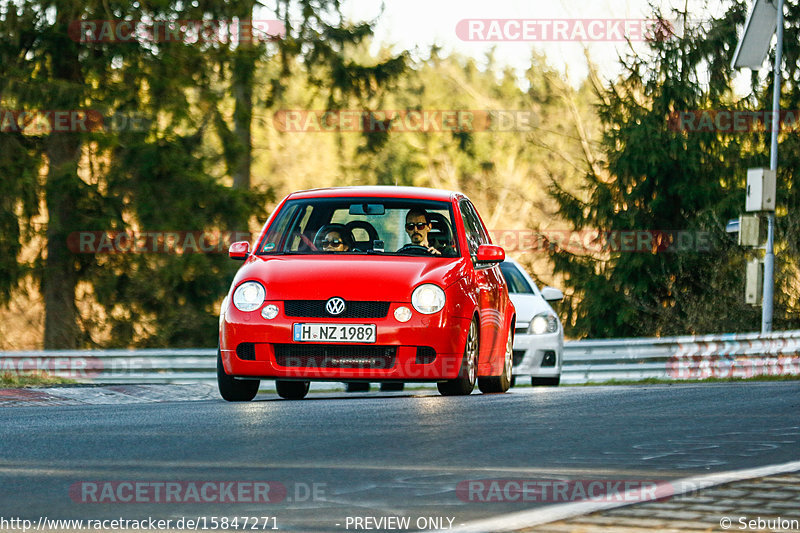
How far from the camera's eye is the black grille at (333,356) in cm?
1094

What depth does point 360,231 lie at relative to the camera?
39.9ft

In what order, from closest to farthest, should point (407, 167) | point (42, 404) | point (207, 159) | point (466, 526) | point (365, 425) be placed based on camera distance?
point (466, 526), point (365, 425), point (42, 404), point (207, 159), point (407, 167)

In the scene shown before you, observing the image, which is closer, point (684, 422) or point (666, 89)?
point (684, 422)

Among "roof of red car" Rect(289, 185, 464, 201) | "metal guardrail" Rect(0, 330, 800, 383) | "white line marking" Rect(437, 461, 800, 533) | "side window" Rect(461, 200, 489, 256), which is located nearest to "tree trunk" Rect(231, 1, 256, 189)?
"metal guardrail" Rect(0, 330, 800, 383)

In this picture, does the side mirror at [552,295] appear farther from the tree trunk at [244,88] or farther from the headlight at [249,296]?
the tree trunk at [244,88]

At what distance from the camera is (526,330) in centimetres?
1802

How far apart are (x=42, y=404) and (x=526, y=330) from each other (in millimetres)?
7862

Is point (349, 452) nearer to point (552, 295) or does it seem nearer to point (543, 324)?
point (543, 324)

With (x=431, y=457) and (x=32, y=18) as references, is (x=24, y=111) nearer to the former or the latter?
(x=32, y=18)

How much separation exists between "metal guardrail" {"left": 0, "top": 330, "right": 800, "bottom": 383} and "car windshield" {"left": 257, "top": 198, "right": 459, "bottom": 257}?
47.1 feet

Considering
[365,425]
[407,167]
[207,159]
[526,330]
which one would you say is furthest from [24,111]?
[407,167]

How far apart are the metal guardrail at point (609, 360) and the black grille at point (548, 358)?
828 centimetres

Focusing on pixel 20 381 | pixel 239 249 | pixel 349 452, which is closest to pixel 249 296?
pixel 239 249

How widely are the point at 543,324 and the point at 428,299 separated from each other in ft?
23.7
